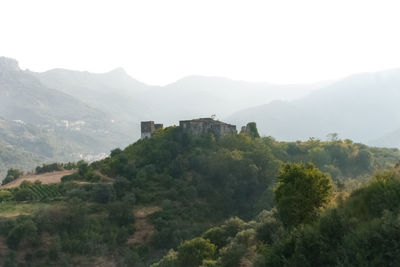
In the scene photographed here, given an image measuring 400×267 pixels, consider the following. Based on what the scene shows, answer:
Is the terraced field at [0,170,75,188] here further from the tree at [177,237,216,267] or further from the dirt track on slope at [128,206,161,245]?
the tree at [177,237,216,267]

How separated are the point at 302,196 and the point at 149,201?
114 feet

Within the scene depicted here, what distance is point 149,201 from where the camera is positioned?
183ft

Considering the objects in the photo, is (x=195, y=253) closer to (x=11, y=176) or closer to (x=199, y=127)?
(x=199, y=127)

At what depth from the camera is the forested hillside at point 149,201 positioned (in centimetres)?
4625

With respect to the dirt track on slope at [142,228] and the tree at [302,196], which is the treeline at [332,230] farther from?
the dirt track on slope at [142,228]

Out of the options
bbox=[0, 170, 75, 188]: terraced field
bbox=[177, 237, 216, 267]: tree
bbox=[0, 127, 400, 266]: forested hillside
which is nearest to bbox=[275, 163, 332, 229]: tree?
bbox=[177, 237, 216, 267]: tree

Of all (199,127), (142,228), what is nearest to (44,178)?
(142,228)

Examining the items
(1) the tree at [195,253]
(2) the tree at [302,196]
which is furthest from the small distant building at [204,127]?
(2) the tree at [302,196]

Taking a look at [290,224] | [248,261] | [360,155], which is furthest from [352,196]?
[360,155]

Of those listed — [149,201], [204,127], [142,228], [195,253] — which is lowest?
[142,228]

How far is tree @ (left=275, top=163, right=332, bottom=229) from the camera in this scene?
23.5m

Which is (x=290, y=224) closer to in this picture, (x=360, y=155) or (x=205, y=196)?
(x=205, y=196)

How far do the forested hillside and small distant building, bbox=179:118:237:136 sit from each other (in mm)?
1335

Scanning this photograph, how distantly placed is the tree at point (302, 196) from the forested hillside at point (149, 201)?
40.1 ft
